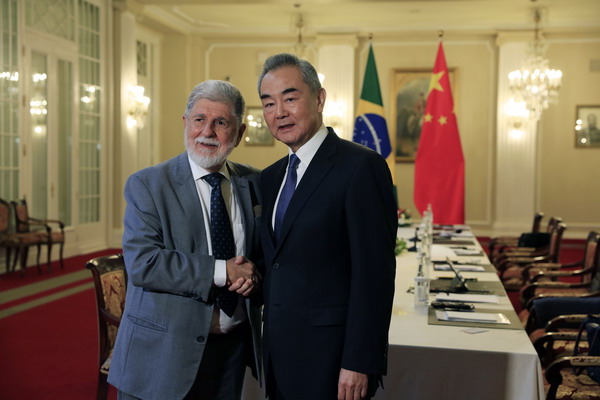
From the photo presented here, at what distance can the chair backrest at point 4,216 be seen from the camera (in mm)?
7828

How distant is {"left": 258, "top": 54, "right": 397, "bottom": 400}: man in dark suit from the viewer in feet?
6.08

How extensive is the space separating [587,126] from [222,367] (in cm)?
1196

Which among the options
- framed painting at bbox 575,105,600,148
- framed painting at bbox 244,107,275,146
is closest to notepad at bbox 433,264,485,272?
framed painting at bbox 575,105,600,148

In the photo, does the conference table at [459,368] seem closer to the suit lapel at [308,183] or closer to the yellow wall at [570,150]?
the suit lapel at [308,183]

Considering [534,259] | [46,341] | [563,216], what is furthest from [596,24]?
[46,341]

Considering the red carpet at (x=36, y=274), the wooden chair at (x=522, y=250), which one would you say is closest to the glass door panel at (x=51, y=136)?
the red carpet at (x=36, y=274)

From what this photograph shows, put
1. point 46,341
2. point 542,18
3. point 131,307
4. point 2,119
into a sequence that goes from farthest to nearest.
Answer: point 542,18 → point 2,119 → point 46,341 → point 131,307

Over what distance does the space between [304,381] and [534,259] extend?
505 cm

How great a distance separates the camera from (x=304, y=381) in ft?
6.34

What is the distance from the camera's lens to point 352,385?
1.86m

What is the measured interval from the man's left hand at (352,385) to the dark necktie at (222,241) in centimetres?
43

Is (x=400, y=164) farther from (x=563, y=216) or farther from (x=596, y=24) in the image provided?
(x=596, y=24)

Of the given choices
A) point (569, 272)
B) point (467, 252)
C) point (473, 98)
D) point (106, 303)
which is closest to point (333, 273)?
point (106, 303)

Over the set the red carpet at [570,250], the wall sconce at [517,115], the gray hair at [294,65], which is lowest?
the red carpet at [570,250]
